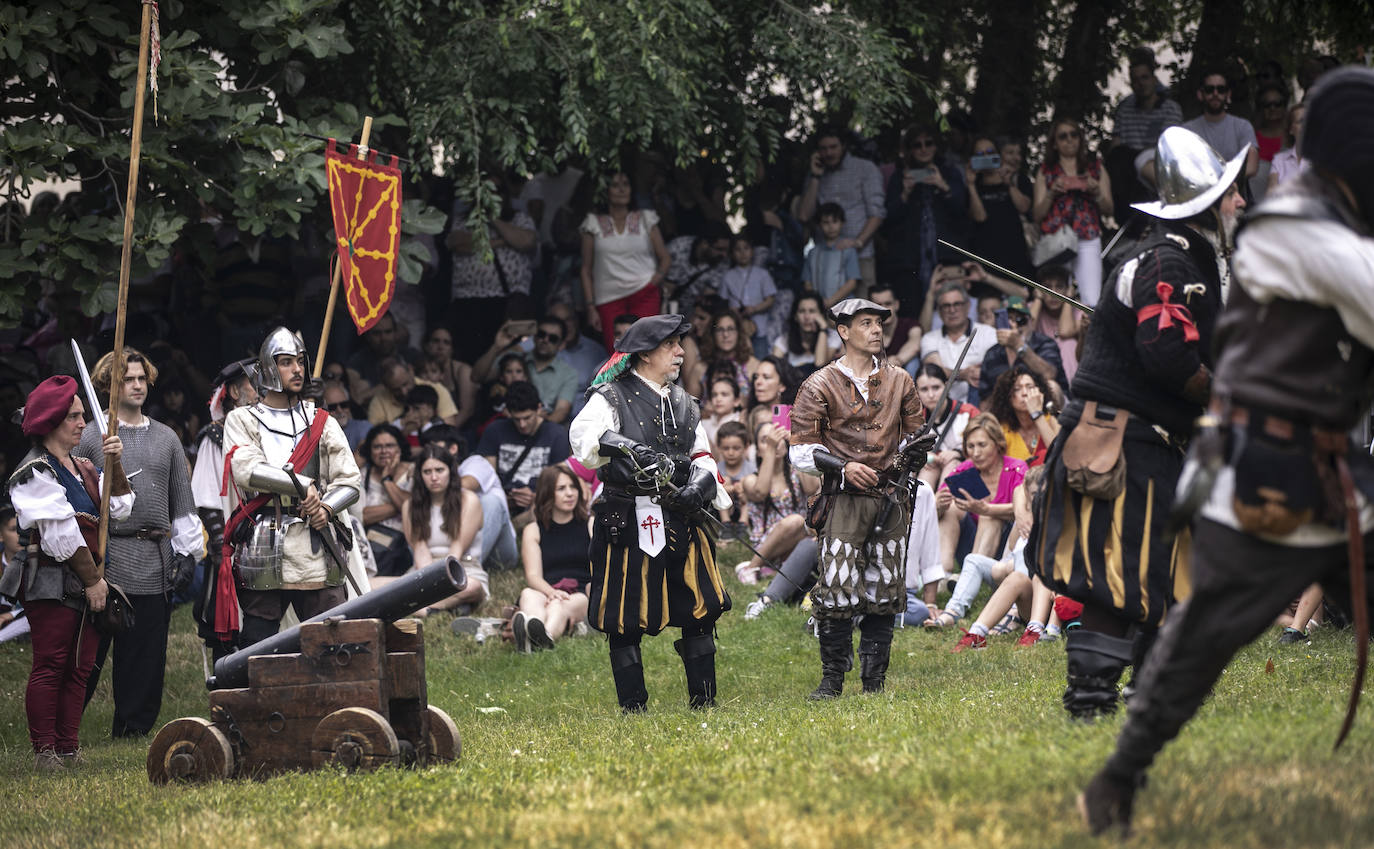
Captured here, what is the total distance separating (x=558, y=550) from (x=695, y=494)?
368 cm

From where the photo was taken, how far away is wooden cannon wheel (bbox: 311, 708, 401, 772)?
6496 millimetres

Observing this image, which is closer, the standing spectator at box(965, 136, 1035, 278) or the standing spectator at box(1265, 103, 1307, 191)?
the standing spectator at box(1265, 103, 1307, 191)

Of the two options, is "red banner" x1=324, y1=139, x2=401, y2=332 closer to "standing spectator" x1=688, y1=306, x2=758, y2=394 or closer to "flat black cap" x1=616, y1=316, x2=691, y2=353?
"flat black cap" x1=616, y1=316, x2=691, y2=353

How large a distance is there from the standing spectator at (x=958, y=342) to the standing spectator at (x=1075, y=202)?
116 cm

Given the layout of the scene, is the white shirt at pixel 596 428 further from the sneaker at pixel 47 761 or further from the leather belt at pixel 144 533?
the sneaker at pixel 47 761

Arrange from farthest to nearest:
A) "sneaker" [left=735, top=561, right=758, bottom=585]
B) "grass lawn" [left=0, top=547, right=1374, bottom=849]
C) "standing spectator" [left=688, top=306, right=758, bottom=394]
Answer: "standing spectator" [left=688, top=306, right=758, bottom=394]
"sneaker" [left=735, top=561, right=758, bottom=585]
"grass lawn" [left=0, top=547, right=1374, bottom=849]

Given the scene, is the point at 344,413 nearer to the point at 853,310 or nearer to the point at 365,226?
the point at 365,226

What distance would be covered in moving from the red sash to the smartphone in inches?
299

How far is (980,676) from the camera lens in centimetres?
867

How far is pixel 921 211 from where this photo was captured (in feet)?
45.7

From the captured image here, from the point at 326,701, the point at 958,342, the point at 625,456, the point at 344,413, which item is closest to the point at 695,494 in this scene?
the point at 625,456

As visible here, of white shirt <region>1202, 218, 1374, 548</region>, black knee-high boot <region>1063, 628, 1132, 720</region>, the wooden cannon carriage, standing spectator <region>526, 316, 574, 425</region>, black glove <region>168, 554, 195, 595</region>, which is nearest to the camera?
white shirt <region>1202, 218, 1374, 548</region>

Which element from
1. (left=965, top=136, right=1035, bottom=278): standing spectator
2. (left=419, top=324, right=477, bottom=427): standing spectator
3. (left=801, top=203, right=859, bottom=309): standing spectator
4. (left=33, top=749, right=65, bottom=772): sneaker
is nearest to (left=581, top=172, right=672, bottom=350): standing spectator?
(left=419, top=324, right=477, bottom=427): standing spectator

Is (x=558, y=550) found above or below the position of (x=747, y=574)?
above
